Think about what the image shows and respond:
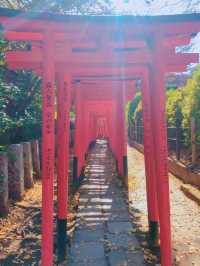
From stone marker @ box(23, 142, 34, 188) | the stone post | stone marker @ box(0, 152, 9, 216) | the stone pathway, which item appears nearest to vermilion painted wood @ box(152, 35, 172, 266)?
the stone pathway

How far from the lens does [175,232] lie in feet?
18.7

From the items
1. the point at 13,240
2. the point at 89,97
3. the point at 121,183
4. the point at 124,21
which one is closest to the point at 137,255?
the point at 13,240

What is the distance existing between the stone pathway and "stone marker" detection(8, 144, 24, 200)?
1331 mm

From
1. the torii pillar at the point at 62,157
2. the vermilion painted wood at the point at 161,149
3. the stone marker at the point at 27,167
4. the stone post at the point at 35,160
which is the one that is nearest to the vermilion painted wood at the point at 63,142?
the torii pillar at the point at 62,157

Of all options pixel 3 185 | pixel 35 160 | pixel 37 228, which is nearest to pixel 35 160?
pixel 35 160

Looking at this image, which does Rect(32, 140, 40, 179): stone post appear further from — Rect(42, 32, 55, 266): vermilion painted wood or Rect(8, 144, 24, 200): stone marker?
Rect(42, 32, 55, 266): vermilion painted wood

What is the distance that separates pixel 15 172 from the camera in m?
7.48

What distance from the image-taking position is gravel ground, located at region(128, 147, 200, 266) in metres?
4.67

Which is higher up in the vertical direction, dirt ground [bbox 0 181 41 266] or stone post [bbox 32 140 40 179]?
stone post [bbox 32 140 40 179]

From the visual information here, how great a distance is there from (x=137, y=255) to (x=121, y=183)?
5.76 meters

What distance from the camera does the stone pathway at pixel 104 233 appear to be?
448cm

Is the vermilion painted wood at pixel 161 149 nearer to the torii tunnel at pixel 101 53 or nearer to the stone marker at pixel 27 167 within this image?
the torii tunnel at pixel 101 53

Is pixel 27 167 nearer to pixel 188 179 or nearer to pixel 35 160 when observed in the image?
pixel 35 160

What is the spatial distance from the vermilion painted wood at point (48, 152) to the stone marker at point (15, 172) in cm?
386
